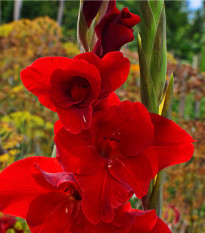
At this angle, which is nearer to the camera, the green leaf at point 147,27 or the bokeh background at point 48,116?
the green leaf at point 147,27

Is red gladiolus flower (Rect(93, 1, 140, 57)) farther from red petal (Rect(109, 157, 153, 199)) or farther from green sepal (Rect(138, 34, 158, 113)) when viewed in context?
red petal (Rect(109, 157, 153, 199))

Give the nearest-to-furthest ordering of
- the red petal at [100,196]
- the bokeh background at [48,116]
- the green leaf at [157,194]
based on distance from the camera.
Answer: the red petal at [100,196] < the green leaf at [157,194] < the bokeh background at [48,116]

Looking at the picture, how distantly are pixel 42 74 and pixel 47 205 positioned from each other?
0.58 feet

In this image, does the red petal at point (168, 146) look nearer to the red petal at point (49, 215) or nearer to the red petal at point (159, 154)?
the red petal at point (159, 154)

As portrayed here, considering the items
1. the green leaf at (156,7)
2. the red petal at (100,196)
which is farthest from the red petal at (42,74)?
the green leaf at (156,7)

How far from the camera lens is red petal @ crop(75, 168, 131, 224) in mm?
434

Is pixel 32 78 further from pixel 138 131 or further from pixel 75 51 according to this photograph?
pixel 75 51

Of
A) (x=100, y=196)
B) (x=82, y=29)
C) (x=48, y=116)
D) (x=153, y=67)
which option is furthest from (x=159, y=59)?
(x=48, y=116)

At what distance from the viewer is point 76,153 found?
0.46 m

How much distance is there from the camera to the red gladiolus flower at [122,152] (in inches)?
17.7

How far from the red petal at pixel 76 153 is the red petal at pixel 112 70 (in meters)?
0.07

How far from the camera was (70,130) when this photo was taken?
442 millimetres

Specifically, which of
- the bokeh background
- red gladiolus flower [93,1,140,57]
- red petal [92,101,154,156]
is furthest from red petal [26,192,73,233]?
the bokeh background

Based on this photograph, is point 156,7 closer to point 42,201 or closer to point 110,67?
point 110,67
